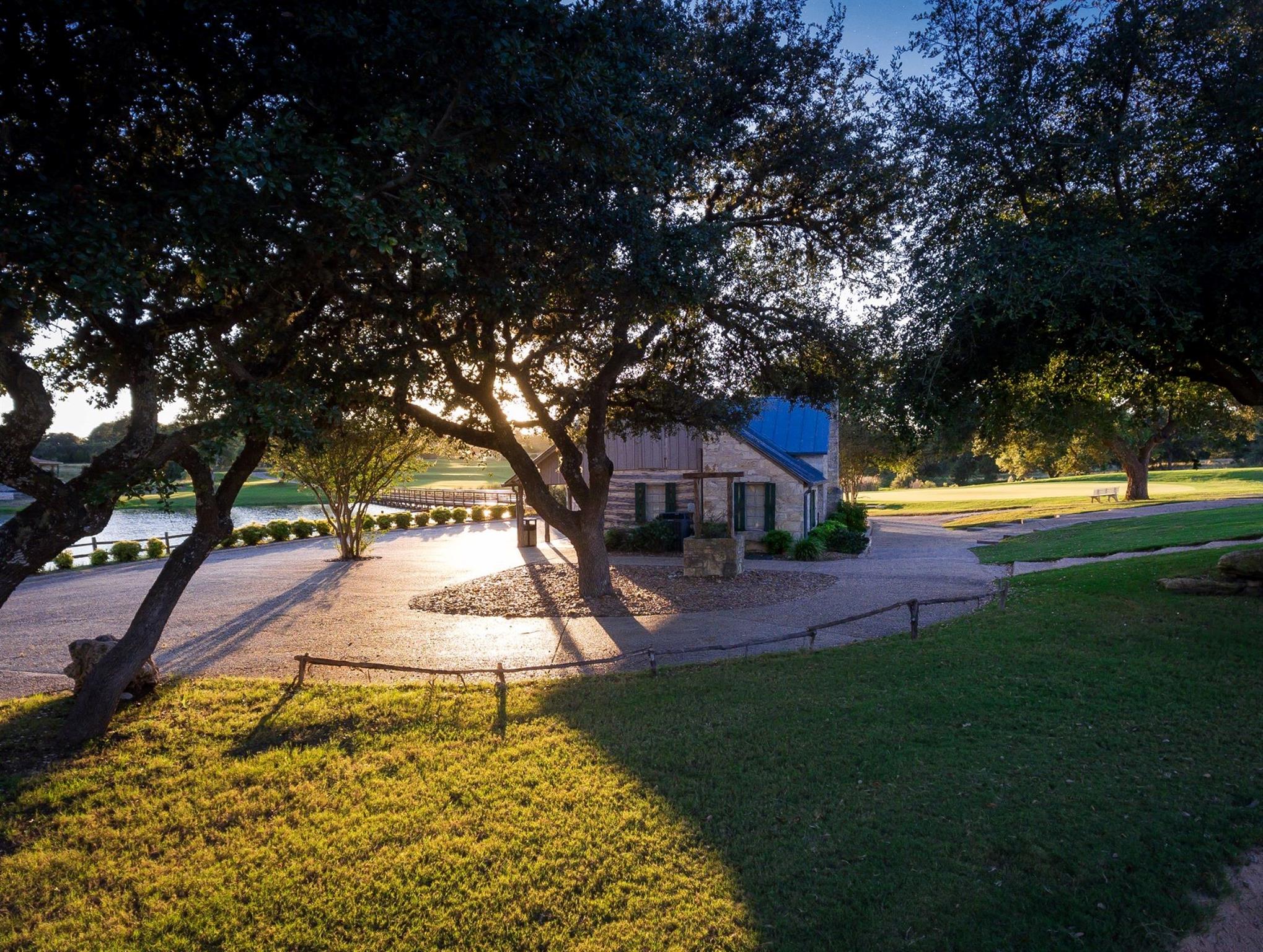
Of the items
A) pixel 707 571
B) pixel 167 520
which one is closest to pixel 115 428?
pixel 707 571

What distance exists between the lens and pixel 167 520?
173 ft

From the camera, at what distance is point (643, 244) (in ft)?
28.2

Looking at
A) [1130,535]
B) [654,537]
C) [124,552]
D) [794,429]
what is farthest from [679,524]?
[124,552]

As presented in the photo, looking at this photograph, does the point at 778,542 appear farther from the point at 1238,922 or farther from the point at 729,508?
the point at 1238,922

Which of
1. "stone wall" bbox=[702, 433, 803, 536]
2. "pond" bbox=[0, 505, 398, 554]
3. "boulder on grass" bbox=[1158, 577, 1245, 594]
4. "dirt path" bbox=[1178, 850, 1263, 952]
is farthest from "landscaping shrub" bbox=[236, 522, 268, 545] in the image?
"dirt path" bbox=[1178, 850, 1263, 952]

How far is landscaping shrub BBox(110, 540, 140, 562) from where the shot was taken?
2356cm

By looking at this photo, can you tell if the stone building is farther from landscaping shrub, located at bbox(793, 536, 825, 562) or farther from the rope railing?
the rope railing

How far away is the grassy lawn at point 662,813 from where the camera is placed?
4.07 meters

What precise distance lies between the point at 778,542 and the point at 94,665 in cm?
1686

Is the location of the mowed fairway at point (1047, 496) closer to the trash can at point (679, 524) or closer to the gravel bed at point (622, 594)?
the trash can at point (679, 524)

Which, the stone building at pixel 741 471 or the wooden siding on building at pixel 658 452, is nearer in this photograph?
the stone building at pixel 741 471

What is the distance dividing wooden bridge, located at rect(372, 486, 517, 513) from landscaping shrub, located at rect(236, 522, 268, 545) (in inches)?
751

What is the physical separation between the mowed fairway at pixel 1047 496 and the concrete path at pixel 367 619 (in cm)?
1583

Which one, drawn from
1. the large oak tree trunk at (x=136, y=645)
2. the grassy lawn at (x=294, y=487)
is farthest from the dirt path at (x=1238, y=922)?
the large oak tree trunk at (x=136, y=645)
